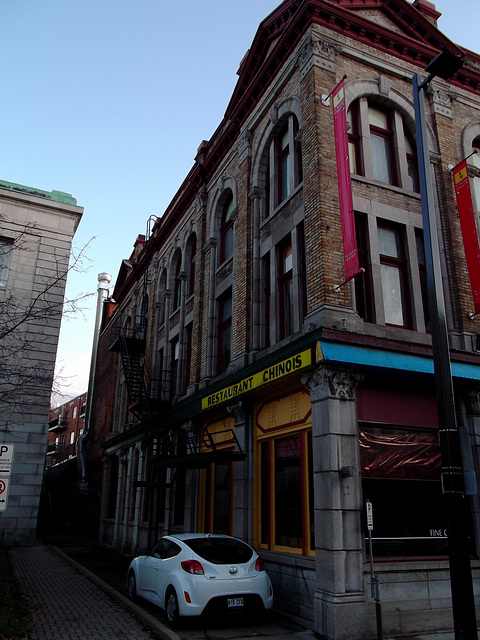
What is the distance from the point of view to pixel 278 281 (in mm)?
14508

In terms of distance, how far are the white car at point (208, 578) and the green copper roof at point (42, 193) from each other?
779 inches

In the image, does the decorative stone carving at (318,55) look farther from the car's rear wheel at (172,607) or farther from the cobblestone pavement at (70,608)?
the cobblestone pavement at (70,608)

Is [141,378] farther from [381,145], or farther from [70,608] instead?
[381,145]

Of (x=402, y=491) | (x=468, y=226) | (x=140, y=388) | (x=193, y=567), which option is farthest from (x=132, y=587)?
(x=468, y=226)

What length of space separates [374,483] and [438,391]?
4.12 meters

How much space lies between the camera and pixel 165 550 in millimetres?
11070

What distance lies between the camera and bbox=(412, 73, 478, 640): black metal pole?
632cm

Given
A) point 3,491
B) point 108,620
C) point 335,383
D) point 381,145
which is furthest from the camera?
point 381,145

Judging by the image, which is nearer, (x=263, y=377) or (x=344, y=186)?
(x=344, y=186)

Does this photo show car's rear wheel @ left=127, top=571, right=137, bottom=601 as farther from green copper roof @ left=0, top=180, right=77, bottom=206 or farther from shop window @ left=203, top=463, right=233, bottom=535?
green copper roof @ left=0, top=180, right=77, bottom=206

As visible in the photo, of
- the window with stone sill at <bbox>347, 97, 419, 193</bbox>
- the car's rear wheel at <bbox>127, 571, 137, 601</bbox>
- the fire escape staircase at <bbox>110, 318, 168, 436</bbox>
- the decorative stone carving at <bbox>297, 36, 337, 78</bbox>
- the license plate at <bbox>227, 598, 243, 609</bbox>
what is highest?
the decorative stone carving at <bbox>297, 36, 337, 78</bbox>

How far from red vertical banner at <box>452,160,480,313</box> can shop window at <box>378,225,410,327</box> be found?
59.2 inches

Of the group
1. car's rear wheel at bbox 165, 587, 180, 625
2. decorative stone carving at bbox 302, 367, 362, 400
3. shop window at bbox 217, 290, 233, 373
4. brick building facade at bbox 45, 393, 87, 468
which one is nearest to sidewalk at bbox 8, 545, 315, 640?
car's rear wheel at bbox 165, 587, 180, 625

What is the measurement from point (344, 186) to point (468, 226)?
365 centimetres
